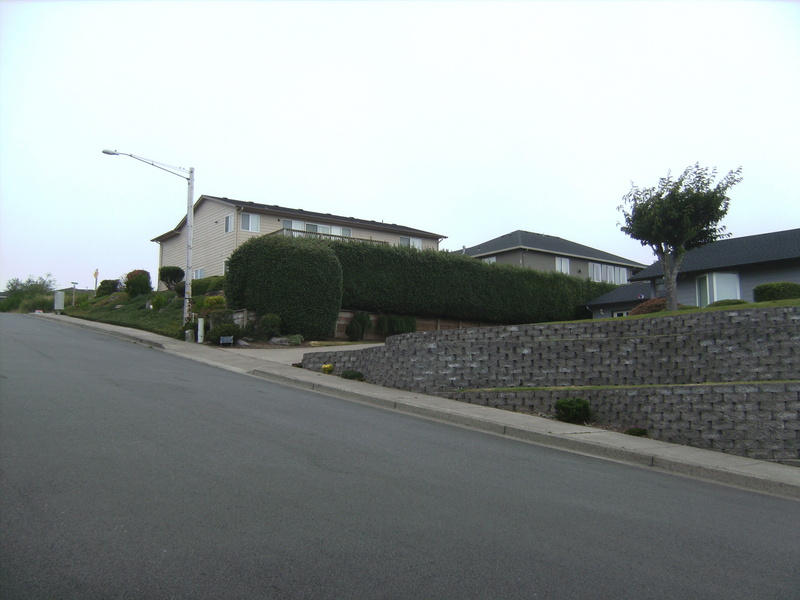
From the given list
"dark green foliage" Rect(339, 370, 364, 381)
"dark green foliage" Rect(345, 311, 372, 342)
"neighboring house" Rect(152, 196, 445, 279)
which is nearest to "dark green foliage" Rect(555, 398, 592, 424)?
"dark green foliage" Rect(339, 370, 364, 381)

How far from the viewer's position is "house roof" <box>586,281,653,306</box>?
125 feet

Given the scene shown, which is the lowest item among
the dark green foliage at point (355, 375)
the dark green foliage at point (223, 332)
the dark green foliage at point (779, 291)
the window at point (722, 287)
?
the dark green foliage at point (355, 375)

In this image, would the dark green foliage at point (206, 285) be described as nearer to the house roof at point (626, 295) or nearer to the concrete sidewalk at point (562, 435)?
the concrete sidewalk at point (562, 435)

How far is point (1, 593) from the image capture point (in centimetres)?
418

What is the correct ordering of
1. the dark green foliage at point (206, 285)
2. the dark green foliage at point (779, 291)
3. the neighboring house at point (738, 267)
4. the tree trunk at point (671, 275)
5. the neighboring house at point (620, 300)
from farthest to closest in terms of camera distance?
the neighboring house at point (620, 300), the dark green foliage at point (206, 285), the neighboring house at point (738, 267), the tree trunk at point (671, 275), the dark green foliage at point (779, 291)

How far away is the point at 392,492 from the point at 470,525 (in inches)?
44.4

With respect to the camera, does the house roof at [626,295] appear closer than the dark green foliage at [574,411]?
No

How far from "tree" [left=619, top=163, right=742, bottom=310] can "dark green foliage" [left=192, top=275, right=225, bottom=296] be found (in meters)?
20.7

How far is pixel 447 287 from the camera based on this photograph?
111 ft

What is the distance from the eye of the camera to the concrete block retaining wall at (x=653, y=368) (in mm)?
11430

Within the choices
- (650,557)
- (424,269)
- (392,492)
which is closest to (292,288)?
(424,269)

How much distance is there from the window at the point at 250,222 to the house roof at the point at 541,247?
58.0 feet

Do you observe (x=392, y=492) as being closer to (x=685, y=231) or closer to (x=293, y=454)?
(x=293, y=454)

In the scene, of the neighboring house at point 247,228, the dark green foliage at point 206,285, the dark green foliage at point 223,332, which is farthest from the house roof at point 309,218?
the dark green foliage at point 223,332
